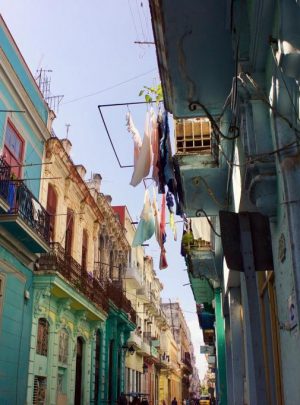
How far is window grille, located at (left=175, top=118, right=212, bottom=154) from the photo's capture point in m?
7.44

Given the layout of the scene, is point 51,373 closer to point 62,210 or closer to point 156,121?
point 62,210

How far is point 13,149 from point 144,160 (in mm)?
6190

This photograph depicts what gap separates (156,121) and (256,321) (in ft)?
18.2

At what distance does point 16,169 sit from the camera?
516 inches

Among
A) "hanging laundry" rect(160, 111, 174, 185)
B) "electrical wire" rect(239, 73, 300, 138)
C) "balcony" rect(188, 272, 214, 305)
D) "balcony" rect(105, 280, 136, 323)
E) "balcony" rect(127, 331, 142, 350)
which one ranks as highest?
"balcony" rect(105, 280, 136, 323)

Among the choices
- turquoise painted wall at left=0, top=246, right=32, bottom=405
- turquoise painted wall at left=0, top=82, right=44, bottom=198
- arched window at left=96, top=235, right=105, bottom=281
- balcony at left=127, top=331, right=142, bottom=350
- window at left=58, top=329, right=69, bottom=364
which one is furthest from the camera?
balcony at left=127, top=331, right=142, bottom=350

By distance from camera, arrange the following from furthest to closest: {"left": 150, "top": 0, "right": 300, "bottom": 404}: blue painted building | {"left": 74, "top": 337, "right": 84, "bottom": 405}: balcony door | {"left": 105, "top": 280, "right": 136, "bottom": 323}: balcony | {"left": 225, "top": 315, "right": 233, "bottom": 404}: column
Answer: {"left": 105, "top": 280, "right": 136, "bottom": 323}: balcony
{"left": 74, "top": 337, "right": 84, "bottom": 405}: balcony door
{"left": 225, "top": 315, "right": 233, "bottom": 404}: column
{"left": 150, "top": 0, "right": 300, "bottom": 404}: blue painted building

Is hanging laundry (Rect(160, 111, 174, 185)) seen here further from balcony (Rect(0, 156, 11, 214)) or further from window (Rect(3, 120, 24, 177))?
window (Rect(3, 120, 24, 177))

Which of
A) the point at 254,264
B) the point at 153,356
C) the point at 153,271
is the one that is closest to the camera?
the point at 254,264

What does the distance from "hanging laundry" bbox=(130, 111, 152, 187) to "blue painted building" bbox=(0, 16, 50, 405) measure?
3955 mm

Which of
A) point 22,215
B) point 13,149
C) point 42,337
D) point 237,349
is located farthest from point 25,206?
point 237,349

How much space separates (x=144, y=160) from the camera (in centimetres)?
795

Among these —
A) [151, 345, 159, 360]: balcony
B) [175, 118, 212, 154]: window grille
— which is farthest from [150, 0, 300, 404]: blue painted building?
[151, 345, 159, 360]: balcony

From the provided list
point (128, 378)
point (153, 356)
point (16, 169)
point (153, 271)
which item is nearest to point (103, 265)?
point (128, 378)
